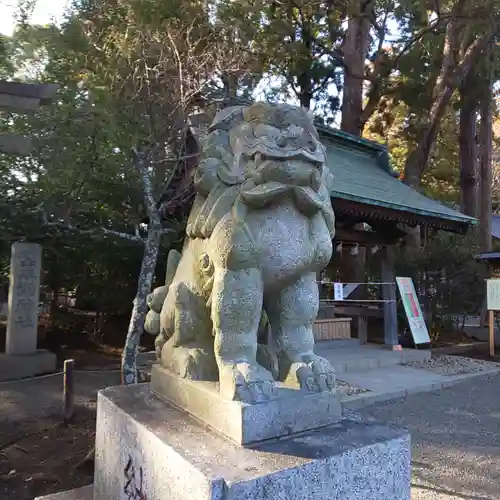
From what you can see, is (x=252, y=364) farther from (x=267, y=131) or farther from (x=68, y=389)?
(x=68, y=389)

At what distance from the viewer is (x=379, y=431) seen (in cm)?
173

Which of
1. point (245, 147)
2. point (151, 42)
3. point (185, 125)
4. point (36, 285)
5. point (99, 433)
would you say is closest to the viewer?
point (245, 147)

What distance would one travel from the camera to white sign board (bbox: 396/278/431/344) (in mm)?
7715

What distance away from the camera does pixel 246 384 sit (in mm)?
1580

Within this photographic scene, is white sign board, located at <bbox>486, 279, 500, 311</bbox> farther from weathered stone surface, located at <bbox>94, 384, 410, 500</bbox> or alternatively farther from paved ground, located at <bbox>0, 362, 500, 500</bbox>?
weathered stone surface, located at <bbox>94, 384, 410, 500</bbox>

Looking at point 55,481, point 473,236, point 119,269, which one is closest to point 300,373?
point 55,481

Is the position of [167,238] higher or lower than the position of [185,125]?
lower

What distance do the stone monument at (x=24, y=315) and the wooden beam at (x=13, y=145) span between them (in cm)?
256

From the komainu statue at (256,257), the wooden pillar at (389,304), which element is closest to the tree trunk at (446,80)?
the wooden pillar at (389,304)

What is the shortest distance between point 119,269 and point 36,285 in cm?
210

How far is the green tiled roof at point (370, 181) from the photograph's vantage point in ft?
20.3

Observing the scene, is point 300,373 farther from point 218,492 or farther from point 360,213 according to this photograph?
point 360,213

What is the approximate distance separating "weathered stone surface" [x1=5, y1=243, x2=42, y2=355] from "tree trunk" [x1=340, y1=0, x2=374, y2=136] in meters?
7.62

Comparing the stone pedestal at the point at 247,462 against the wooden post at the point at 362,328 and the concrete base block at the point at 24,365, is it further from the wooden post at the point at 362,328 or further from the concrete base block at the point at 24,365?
the wooden post at the point at 362,328
